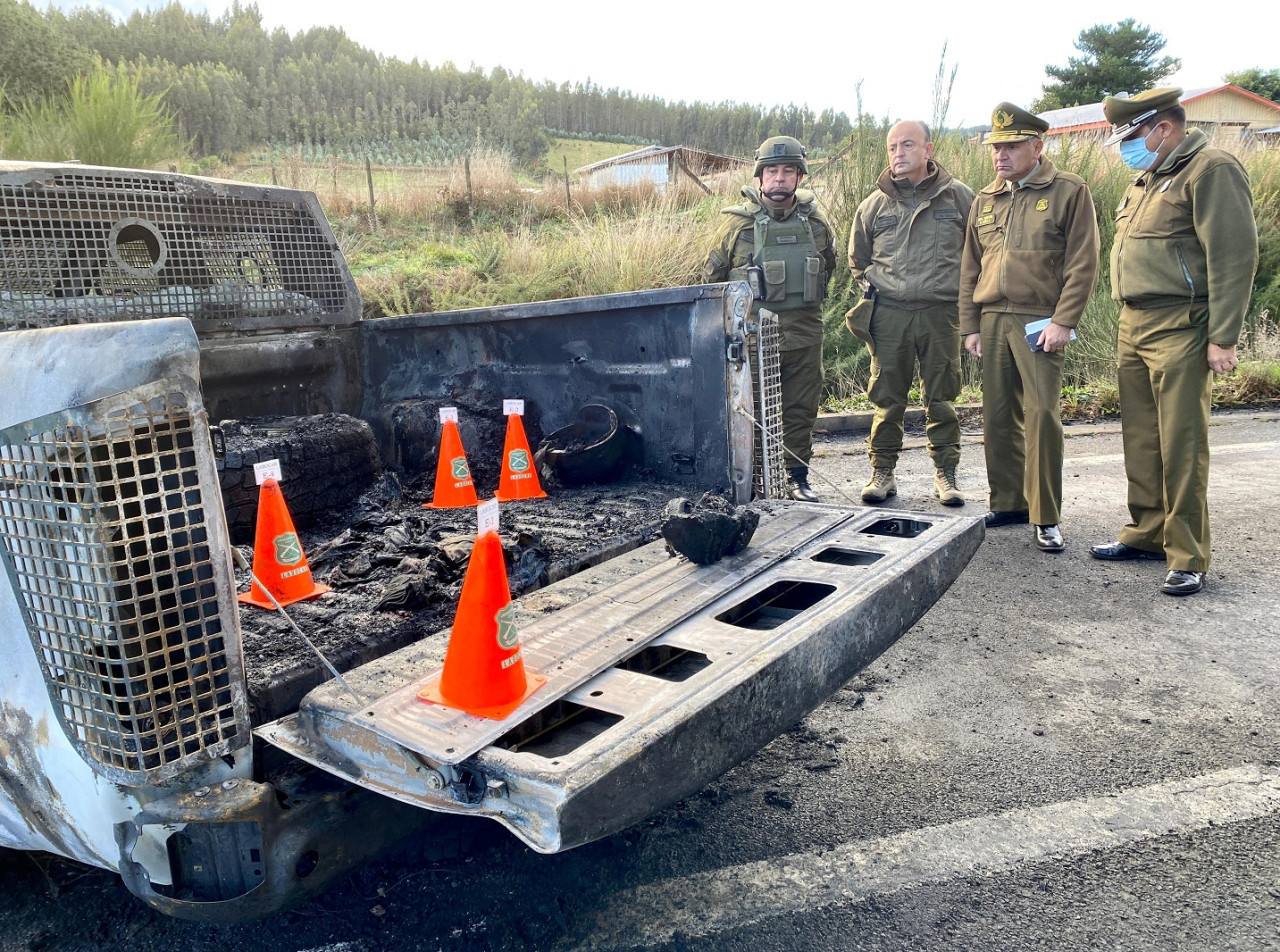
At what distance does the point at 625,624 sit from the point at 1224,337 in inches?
130

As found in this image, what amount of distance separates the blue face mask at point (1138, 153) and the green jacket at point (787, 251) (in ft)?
5.86

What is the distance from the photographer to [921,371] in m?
5.75

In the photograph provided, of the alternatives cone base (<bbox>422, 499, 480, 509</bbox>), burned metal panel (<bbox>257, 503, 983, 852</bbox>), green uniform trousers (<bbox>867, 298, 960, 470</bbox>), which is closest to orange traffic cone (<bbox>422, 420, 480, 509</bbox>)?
cone base (<bbox>422, 499, 480, 509</bbox>)

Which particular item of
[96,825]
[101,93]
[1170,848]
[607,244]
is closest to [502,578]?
[96,825]

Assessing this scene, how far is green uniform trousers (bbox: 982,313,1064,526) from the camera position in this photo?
15.8 feet

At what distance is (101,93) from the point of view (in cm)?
1092

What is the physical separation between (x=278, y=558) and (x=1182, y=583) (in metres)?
3.88

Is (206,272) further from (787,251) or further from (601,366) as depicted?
(787,251)

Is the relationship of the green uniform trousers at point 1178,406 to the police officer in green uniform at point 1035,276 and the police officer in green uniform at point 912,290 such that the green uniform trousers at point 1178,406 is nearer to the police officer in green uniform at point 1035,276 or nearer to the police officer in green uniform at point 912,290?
the police officer in green uniform at point 1035,276

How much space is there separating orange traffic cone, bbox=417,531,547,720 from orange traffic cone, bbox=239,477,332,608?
77cm

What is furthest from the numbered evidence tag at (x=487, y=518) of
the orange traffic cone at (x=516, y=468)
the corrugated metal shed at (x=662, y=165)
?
the corrugated metal shed at (x=662, y=165)

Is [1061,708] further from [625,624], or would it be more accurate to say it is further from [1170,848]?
[625,624]

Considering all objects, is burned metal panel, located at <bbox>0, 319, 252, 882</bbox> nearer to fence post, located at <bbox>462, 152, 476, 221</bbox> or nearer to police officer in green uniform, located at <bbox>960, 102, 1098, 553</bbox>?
police officer in green uniform, located at <bbox>960, 102, 1098, 553</bbox>

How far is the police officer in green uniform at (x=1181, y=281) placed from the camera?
396 centimetres
